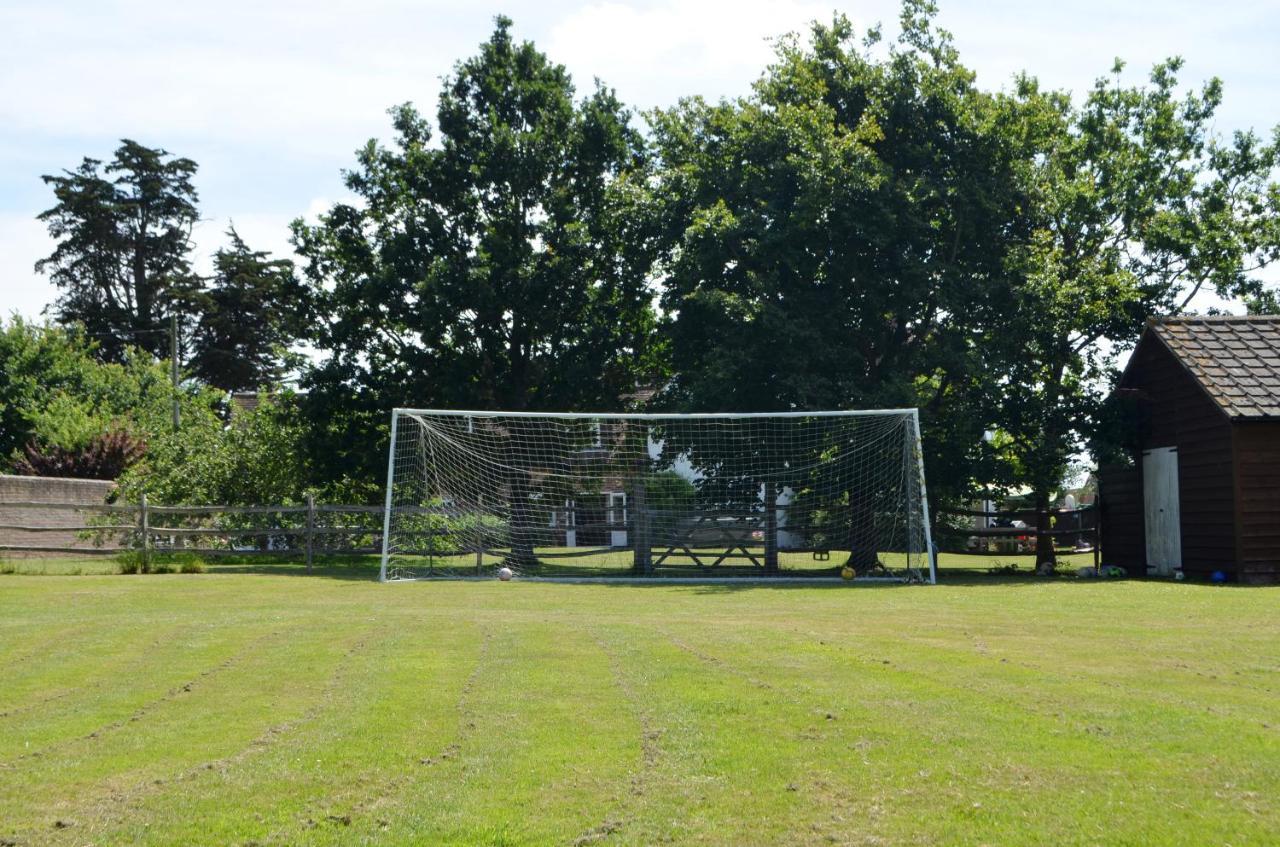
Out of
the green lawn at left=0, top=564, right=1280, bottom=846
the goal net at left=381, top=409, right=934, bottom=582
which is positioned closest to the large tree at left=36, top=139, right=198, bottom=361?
the goal net at left=381, top=409, right=934, bottom=582

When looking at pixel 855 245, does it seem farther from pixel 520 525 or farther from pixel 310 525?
pixel 310 525

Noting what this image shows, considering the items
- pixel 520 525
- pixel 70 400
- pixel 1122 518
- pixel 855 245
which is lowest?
pixel 520 525

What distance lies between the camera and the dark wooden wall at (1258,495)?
68.5 feet

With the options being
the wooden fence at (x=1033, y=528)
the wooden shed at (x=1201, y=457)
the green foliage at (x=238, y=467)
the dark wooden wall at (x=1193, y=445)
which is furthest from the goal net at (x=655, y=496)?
the green foliage at (x=238, y=467)

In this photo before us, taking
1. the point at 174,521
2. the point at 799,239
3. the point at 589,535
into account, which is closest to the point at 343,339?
the point at 174,521

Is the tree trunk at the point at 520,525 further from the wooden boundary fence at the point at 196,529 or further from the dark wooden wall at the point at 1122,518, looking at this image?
the dark wooden wall at the point at 1122,518

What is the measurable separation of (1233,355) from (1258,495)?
310cm

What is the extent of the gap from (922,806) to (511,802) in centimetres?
190

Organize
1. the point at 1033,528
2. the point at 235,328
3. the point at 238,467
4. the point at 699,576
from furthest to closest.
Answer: the point at 235,328
the point at 238,467
the point at 1033,528
the point at 699,576

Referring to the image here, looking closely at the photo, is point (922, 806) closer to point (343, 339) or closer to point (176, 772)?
point (176, 772)

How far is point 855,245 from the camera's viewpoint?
84.5 feet

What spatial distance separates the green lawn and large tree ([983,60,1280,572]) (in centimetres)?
1208

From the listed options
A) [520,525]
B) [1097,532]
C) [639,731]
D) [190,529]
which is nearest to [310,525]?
[190,529]

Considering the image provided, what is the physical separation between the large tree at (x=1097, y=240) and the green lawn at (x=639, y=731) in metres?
12.1
